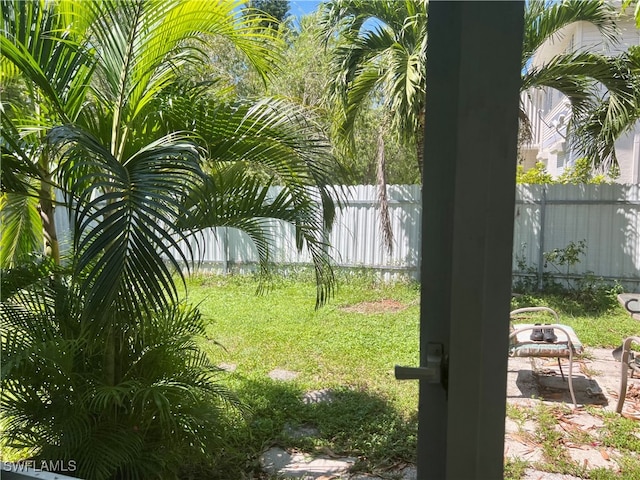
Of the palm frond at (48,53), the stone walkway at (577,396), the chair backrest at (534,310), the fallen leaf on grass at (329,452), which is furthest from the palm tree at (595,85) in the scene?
the fallen leaf on grass at (329,452)

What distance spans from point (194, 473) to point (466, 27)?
5.89 feet

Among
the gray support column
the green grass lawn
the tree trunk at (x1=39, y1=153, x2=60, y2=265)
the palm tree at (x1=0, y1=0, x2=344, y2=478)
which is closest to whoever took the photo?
the gray support column

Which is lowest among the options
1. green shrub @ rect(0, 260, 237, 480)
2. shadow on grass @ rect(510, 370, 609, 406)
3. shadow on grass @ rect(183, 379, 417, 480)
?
shadow on grass @ rect(183, 379, 417, 480)

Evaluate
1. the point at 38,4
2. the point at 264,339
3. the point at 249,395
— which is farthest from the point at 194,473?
the point at 38,4

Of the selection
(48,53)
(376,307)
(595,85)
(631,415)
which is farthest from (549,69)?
(376,307)

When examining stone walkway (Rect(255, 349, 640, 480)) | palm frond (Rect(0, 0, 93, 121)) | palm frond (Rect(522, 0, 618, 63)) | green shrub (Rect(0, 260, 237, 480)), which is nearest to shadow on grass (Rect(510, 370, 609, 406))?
stone walkway (Rect(255, 349, 640, 480))

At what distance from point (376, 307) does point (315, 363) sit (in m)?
0.50

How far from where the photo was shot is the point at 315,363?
237 cm

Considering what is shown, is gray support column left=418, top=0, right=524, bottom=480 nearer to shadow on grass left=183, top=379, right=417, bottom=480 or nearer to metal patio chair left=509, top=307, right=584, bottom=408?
metal patio chair left=509, top=307, right=584, bottom=408

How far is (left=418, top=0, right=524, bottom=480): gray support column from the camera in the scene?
47 centimetres

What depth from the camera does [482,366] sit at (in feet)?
1.60

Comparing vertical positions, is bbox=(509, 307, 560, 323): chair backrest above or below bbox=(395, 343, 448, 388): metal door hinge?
above

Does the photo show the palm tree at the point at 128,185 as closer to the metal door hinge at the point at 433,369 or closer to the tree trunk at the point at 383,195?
the tree trunk at the point at 383,195

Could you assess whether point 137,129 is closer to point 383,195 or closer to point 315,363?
point 383,195
